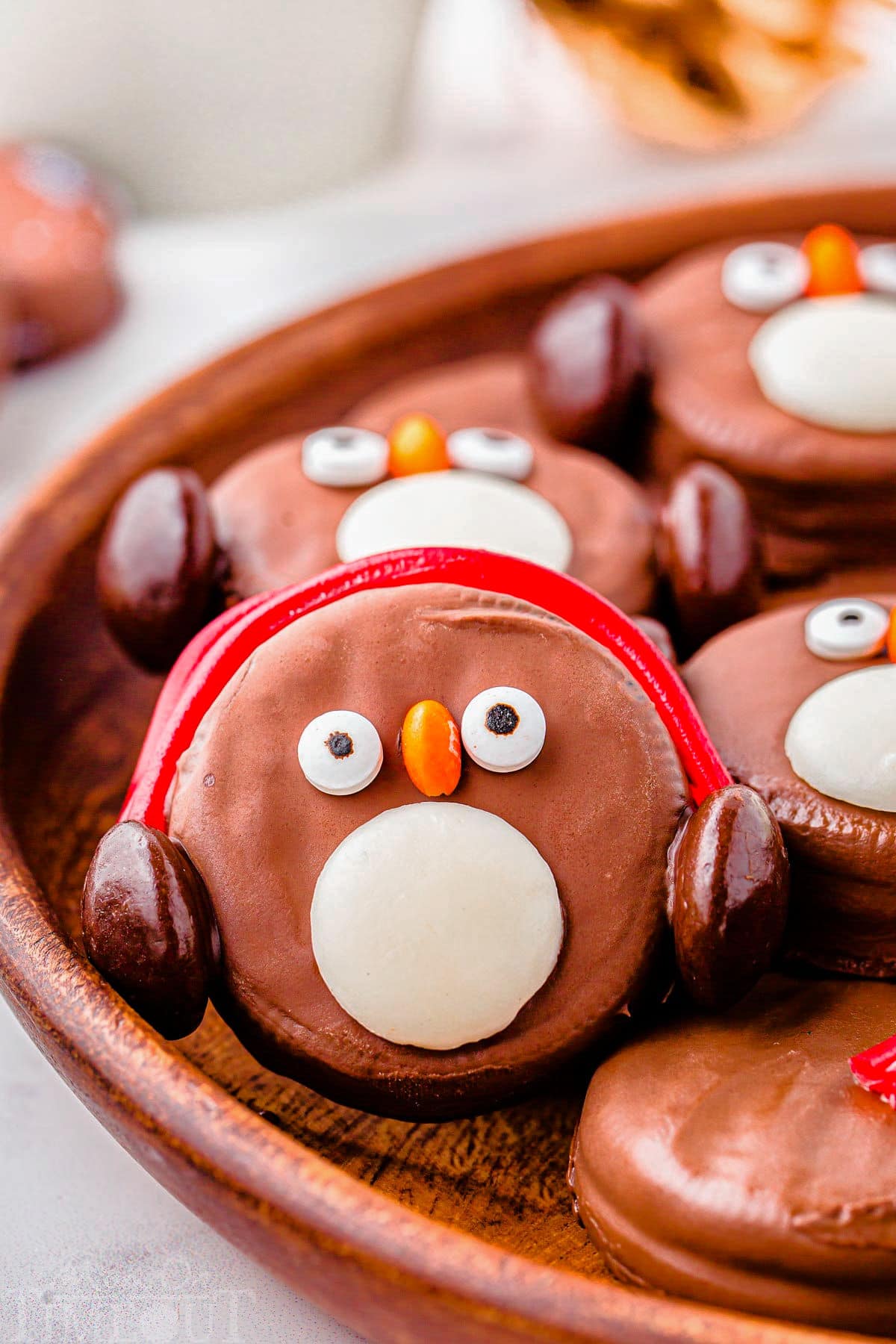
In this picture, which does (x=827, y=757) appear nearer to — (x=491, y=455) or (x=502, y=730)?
(x=502, y=730)

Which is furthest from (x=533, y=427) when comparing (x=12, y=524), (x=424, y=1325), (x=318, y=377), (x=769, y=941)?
(x=424, y=1325)

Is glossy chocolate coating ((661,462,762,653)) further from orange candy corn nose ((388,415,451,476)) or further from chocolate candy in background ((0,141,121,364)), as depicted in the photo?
chocolate candy in background ((0,141,121,364))

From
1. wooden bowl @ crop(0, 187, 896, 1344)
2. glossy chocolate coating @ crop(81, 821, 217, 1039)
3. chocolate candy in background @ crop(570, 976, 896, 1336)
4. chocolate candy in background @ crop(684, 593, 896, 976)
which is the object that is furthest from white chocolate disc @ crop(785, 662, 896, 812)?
glossy chocolate coating @ crop(81, 821, 217, 1039)

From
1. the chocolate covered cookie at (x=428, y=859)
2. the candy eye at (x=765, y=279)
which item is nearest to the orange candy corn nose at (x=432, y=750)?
the chocolate covered cookie at (x=428, y=859)

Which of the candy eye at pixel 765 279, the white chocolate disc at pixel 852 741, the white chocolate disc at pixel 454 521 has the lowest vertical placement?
the white chocolate disc at pixel 852 741

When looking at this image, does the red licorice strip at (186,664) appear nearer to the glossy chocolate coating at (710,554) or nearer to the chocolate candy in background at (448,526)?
the chocolate candy in background at (448,526)
